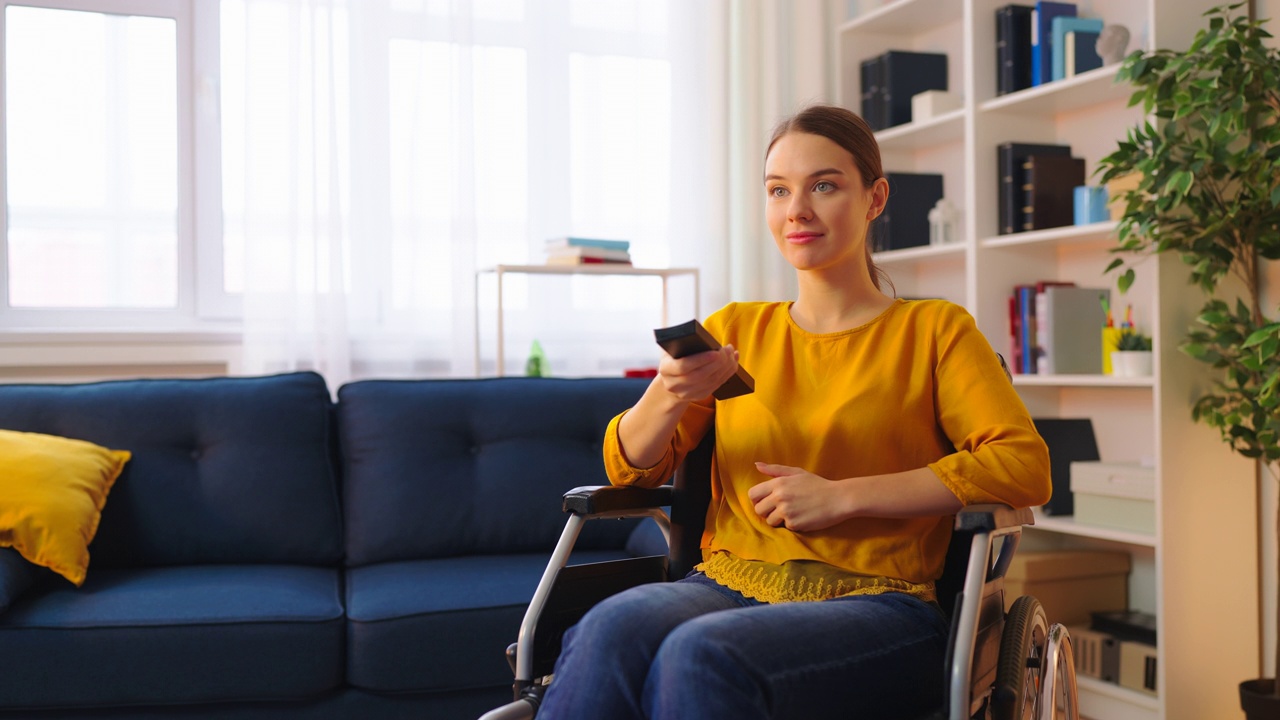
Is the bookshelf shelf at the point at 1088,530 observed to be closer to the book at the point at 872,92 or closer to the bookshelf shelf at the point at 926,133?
the bookshelf shelf at the point at 926,133

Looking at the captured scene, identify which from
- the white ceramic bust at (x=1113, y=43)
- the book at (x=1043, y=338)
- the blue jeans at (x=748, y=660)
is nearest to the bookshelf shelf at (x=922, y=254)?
the book at (x=1043, y=338)

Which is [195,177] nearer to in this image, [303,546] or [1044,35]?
[303,546]

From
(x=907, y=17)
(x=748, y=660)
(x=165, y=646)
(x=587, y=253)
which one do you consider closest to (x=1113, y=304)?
(x=907, y=17)

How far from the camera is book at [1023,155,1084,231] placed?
313cm

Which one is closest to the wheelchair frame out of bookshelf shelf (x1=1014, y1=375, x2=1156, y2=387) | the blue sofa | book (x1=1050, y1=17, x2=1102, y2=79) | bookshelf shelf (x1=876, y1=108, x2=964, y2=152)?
the blue sofa

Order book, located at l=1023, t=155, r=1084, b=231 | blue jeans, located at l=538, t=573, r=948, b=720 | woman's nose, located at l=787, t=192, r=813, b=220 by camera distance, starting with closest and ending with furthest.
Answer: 1. blue jeans, located at l=538, t=573, r=948, b=720
2. woman's nose, located at l=787, t=192, r=813, b=220
3. book, located at l=1023, t=155, r=1084, b=231

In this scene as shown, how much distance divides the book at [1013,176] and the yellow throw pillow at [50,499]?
241cm

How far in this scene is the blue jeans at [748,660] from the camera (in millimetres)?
1146

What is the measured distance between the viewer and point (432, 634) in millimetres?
2055

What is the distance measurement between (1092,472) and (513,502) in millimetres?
1469

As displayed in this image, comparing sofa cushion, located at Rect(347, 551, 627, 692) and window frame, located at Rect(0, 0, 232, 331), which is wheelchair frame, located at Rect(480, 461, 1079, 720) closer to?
sofa cushion, located at Rect(347, 551, 627, 692)

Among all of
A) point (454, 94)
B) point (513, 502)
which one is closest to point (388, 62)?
point (454, 94)

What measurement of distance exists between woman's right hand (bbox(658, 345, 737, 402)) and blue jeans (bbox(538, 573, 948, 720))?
9.7 inches

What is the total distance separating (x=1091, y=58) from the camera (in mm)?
3055
